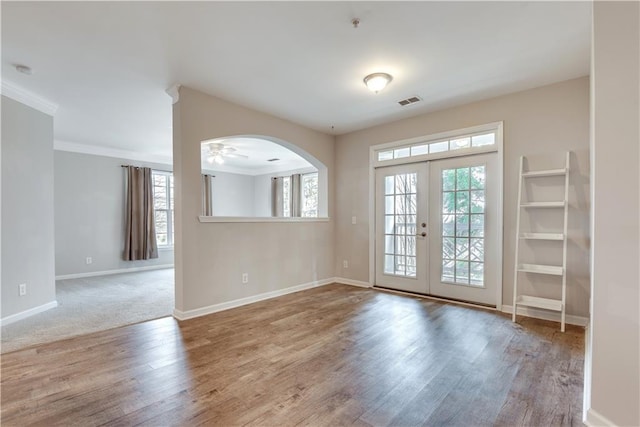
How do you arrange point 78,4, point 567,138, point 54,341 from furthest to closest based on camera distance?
point 567,138
point 54,341
point 78,4

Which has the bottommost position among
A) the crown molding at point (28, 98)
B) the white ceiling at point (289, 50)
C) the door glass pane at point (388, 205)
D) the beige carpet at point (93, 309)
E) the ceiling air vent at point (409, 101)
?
the beige carpet at point (93, 309)

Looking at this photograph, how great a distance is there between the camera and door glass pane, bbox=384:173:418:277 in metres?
4.56

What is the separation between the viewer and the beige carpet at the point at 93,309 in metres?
3.04

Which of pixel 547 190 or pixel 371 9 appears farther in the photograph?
pixel 547 190

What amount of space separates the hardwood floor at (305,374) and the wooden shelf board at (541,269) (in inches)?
22.4

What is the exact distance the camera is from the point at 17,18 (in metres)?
2.22

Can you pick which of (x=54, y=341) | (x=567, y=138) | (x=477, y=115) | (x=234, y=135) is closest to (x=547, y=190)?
(x=567, y=138)

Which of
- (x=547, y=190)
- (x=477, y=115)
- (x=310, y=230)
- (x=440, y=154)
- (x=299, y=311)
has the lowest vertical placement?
(x=299, y=311)

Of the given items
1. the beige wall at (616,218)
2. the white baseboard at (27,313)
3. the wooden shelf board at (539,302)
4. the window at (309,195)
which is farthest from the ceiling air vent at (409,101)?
the white baseboard at (27,313)

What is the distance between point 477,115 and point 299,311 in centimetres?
342

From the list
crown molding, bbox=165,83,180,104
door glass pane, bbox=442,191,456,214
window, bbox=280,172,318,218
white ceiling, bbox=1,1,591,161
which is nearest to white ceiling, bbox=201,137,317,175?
window, bbox=280,172,318,218

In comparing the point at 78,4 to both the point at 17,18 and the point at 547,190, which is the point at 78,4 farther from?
the point at 547,190

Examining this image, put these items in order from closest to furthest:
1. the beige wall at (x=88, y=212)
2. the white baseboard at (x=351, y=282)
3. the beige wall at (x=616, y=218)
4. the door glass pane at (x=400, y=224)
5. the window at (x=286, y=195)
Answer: the beige wall at (x=616, y=218) < the door glass pane at (x=400, y=224) < the white baseboard at (x=351, y=282) < the beige wall at (x=88, y=212) < the window at (x=286, y=195)

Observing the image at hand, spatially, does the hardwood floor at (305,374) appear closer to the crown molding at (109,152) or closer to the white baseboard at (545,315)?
the white baseboard at (545,315)
